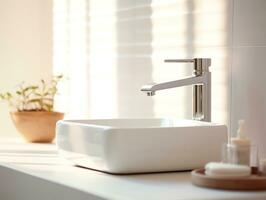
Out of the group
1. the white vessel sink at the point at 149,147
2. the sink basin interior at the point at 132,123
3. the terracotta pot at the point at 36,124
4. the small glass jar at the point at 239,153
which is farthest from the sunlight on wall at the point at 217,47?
the terracotta pot at the point at 36,124

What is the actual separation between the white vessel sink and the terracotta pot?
765 millimetres

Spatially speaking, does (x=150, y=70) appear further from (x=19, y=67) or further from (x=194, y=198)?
(x=194, y=198)

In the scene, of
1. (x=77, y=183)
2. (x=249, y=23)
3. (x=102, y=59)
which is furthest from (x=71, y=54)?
(x=77, y=183)

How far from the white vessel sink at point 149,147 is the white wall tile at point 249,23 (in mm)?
305

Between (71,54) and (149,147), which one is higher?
(71,54)

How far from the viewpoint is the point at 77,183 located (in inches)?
67.0

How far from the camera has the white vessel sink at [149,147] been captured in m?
1.79

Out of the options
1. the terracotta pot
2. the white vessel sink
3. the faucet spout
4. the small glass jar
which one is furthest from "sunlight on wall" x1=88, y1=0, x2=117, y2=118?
the small glass jar

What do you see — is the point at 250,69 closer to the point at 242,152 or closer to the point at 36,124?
the point at 242,152

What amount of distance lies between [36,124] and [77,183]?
3.33ft

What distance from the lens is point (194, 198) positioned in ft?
4.76

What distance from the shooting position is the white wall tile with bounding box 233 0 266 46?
6.57 ft

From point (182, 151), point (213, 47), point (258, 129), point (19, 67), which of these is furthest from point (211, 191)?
point (19, 67)

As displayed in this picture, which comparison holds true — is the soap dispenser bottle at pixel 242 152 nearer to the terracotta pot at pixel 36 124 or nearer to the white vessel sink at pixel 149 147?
the white vessel sink at pixel 149 147
